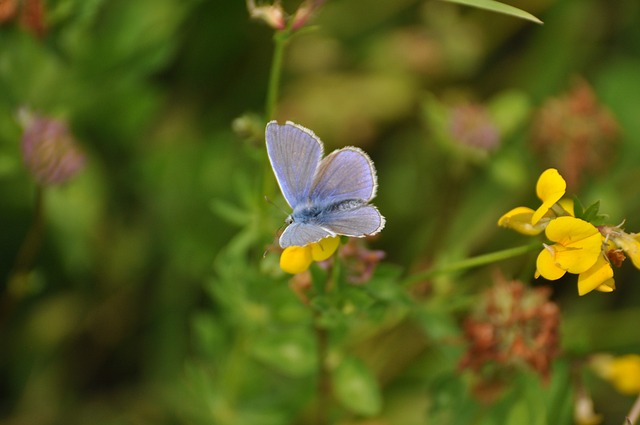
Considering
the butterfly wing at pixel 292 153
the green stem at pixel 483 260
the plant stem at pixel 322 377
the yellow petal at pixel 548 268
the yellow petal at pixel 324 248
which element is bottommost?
the plant stem at pixel 322 377

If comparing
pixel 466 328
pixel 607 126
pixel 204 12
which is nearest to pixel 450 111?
pixel 607 126

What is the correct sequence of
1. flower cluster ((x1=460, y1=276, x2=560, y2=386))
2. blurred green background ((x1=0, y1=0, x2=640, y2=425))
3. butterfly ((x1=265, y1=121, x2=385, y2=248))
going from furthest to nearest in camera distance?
blurred green background ((x1=0, y1=0, x2=640, y2=425)), flower cluster ((x1=460, y1=276, x2=560, y2=386)), butterfly ((x1=265, y1=121, x2=385, y2=248))

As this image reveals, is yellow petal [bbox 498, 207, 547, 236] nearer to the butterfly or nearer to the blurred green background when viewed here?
the butterfly

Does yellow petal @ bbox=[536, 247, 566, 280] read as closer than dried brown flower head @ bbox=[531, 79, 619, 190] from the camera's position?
Yes

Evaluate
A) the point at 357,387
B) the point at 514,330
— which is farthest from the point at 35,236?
the point at 514,330

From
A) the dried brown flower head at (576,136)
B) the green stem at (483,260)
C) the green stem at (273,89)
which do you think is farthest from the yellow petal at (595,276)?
the dried brown flower head at (576,136)

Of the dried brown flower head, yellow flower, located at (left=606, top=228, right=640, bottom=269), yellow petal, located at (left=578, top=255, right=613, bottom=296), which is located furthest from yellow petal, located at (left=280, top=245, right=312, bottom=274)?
the dried brown flower head

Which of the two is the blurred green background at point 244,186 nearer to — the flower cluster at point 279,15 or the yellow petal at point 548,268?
the flower cluster at point 279,15
